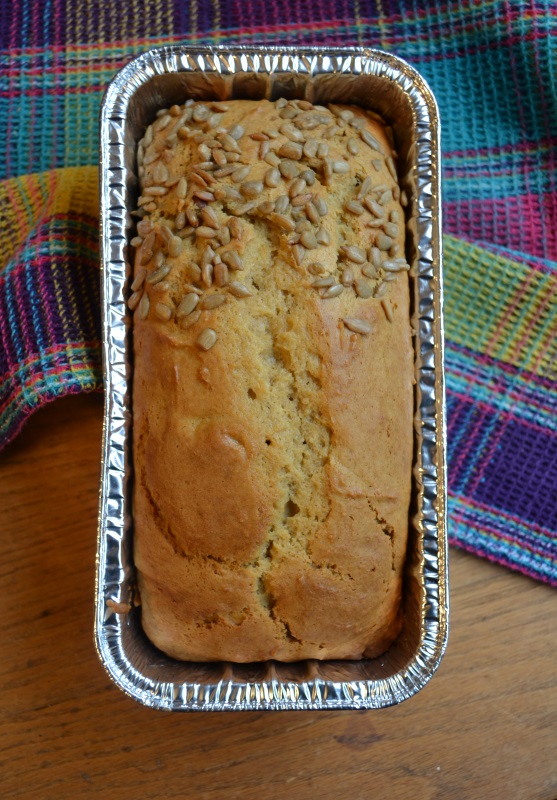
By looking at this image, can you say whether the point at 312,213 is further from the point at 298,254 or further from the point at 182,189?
the point at 182,189

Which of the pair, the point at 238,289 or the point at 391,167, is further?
the point at 391,167

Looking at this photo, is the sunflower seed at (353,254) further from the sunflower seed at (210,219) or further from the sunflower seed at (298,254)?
the sunflower seed at (210,219)

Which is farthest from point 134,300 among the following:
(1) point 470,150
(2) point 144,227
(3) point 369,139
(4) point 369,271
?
(1) point 470,150

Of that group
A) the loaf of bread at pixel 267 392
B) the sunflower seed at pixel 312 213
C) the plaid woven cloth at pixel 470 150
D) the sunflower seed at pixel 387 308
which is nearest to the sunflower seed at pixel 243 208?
the loaf of bread at pixel 267 392

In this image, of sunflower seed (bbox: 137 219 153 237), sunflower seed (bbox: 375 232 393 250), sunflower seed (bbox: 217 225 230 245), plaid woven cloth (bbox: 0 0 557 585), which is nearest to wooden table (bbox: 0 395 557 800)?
plaid woven cloth (bbox: 0 0 557 585)

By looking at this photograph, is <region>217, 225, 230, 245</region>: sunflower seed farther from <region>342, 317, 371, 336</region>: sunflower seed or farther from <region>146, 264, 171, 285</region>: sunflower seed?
<region>342, 317, 371, 336</region>: sunflower seed

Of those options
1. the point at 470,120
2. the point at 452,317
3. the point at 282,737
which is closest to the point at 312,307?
the point at 452,317
